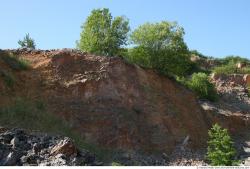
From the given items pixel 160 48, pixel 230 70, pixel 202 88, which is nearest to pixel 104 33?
pixel 160 48

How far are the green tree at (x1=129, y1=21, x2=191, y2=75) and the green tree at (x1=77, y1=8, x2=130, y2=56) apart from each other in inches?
67.8

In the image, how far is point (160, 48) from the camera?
40.2m

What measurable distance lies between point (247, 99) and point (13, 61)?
104ft

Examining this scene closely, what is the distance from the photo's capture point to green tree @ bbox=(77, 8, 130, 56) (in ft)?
125

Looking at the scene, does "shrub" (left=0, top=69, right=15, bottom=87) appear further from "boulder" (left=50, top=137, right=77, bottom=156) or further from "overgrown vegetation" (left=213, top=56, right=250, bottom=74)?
"overgrown vegetation" (left=213, top=56, right=250, bottom=74)

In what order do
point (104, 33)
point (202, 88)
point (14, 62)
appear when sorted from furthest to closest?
point (202, 88), point (104, 33), point (14, 62)

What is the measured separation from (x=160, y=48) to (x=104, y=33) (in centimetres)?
535

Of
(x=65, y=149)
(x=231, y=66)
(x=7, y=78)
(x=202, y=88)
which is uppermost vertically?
(x=231, y=66)

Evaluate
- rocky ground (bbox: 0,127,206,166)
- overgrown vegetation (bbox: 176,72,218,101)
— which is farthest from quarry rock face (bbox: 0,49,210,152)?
overgrown vegetation (bbox: 176,72,218,101)

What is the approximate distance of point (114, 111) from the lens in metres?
29.5

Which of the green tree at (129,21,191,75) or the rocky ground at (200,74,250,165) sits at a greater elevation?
the green tree at (129,21,191,75)

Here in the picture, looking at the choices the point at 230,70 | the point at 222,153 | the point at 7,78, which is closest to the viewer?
the point at 222,153

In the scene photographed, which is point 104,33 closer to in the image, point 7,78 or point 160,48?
point 160,48

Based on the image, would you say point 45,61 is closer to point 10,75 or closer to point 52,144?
point 10,75
